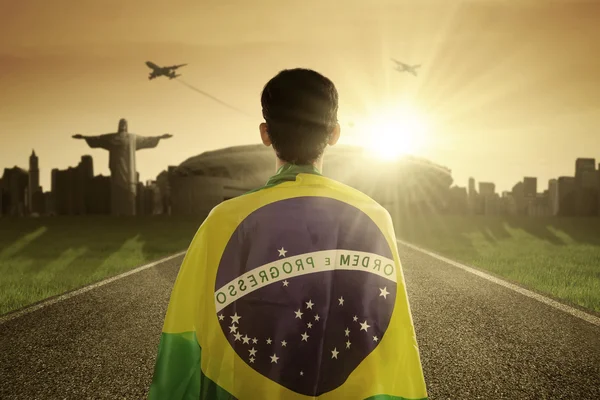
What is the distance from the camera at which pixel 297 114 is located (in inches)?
64.0

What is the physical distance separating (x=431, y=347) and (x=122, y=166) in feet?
140

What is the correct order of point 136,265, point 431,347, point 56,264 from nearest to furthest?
point 431,347
point 136,265
point 56,264

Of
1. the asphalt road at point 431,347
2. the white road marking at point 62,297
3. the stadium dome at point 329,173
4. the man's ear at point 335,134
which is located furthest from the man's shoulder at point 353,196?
the stadium dome at point 329,173

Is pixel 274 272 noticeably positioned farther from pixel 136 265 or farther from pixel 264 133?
pixel 136 265

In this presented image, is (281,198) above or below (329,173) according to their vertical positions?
below

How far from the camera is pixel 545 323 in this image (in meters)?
5.46

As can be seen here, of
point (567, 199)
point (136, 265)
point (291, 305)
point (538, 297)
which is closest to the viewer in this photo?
point (291, 305)

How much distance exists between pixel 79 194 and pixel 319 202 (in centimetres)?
5321

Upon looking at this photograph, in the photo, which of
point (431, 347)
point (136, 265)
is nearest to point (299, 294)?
point (431, 347)

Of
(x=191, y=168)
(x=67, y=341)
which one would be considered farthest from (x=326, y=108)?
(x=191, y=168)

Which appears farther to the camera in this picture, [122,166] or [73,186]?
[73,186]

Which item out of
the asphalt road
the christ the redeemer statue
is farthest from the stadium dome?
the asphalt road

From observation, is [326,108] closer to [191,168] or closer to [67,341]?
[67,341]

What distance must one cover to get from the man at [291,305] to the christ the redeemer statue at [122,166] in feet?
144
